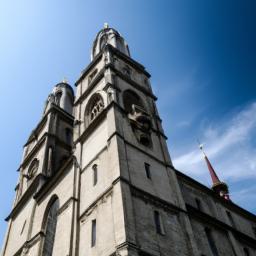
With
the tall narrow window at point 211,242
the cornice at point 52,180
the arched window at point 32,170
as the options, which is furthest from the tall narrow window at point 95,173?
the arched window at point 32,170

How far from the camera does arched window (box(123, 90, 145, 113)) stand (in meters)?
26.8

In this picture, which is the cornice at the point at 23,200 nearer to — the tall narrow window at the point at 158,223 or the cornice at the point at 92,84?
the cornice at the point at 92,84

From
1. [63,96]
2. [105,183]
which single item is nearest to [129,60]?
[63,96]

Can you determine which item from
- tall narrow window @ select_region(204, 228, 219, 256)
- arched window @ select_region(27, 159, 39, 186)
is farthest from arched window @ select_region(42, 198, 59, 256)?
tall narrow window @ select_region(204, 228, 219, 256)

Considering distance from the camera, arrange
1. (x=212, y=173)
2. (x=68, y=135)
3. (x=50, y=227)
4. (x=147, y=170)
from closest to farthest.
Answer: (x=147, y=170)
(x=50, y=227)
(x=68, y=135)
(x=212, y=173)

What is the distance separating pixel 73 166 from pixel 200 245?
9954mm

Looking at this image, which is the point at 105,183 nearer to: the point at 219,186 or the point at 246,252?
the point at 246,252

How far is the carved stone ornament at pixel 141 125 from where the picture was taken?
23.3m

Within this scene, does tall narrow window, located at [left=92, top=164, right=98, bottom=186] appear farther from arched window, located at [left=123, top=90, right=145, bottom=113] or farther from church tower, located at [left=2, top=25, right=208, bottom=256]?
arched window, located at [left=123, top=90, right=145, bottom=113]

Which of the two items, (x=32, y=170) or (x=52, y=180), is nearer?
(x=52, y=180)

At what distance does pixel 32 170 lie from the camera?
1336 inches

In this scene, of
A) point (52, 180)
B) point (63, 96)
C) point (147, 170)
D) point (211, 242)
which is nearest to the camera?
point (147, 170)

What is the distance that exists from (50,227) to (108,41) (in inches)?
859

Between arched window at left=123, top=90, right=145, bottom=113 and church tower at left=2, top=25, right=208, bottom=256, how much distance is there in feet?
0.30
